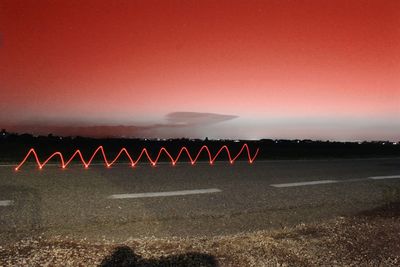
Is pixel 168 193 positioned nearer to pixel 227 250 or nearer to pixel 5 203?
pixel 5 203

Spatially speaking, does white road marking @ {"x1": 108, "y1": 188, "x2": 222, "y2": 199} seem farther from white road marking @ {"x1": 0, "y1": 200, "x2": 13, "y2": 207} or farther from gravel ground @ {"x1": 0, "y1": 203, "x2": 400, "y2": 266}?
gravel ground @ {"x1": 0, "y1": 203, "x2": 400, "y2": 266}

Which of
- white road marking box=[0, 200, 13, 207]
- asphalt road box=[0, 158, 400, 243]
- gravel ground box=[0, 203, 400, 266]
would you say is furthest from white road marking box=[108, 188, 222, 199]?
gravel ground box=[0, 203, 400, 266]

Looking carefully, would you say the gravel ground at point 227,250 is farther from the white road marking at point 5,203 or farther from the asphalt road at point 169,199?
the white road marking at point 5,203

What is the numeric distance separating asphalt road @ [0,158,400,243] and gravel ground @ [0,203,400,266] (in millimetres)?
501

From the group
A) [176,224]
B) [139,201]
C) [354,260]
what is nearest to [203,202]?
[139,201]

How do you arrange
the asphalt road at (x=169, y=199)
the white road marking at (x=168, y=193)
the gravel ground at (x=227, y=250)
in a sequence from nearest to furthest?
1. the gravel ground at (x=227, y=250)
2. the asphalt road at (x=169, y=199)
3. the white road marking at (x=168, y=193)

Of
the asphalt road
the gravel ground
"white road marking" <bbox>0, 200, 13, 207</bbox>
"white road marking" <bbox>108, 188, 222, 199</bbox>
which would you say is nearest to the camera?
the gravel ground

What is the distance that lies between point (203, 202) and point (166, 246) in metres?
3.14

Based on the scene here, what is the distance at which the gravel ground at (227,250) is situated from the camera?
453cm

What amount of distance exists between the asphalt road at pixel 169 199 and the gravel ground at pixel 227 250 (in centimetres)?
50

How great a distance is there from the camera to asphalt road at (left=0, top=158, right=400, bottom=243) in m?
6.21

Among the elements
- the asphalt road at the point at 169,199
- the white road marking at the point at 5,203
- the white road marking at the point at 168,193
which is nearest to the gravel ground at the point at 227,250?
the asphalt road at the point at 169,199

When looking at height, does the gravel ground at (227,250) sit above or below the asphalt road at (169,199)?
below

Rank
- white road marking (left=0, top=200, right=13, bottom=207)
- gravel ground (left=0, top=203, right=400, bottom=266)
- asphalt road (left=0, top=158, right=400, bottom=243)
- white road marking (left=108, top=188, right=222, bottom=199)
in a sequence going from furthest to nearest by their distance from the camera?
white road marking (left=108, top=188, right=222, bottom=199), white road marking (left=0, top=200, right=13, bottom=207), asphalt road (left=0, top=158, right=400, bottom=243), gravel ground (left=0, top=203, right=400, bottom=266)
